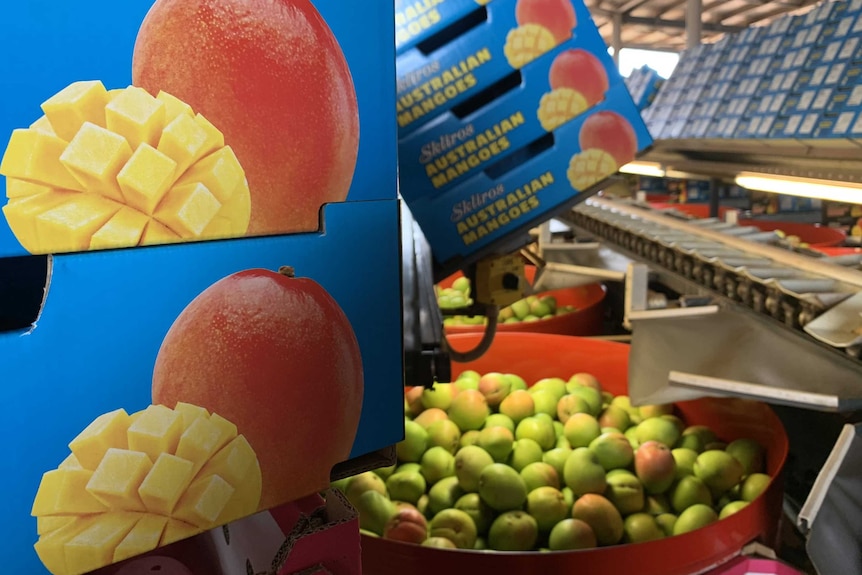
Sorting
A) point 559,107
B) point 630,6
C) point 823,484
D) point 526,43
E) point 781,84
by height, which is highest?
point 630,6

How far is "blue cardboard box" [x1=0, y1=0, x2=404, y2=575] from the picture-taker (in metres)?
0.44

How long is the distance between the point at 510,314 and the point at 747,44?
1.77 meters

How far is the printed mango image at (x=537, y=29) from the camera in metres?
1.28

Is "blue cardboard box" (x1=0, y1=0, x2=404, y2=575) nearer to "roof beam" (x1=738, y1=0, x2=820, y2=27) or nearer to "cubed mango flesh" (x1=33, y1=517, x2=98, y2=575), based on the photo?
"cubed mango flesh" (x1=33, y1=517, x2=98, y2=575)

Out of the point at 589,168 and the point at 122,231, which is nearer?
the point at 122,231

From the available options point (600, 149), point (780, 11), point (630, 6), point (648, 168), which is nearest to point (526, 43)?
point (600, 149)

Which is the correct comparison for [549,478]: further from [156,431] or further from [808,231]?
[808,231]

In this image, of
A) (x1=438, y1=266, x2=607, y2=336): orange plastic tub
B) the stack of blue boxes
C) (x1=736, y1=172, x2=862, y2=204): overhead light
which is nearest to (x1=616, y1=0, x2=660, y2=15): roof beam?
the stack of blue boxes

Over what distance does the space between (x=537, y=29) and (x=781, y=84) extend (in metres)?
2.01

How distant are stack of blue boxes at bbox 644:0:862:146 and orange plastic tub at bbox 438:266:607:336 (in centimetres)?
91

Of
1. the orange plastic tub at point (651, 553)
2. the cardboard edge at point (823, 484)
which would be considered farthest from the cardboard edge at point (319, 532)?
the cardboard edge at point (823, 484)

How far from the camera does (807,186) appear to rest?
245cm

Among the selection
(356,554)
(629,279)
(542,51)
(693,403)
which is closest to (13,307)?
(356,554)

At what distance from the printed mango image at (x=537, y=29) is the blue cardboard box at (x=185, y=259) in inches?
30.7
